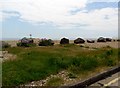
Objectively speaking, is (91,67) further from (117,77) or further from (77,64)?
(117,77)

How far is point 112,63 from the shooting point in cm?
1648

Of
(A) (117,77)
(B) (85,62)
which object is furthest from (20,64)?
(A) (117,77)

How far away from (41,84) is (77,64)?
14.1ft

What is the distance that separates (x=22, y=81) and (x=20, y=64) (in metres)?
3.22

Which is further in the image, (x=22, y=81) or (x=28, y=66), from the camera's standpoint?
(x=28, y=66)

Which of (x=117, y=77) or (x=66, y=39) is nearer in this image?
(x=117, y=77)

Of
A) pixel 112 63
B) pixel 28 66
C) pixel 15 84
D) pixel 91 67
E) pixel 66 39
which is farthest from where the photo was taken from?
pixel 66 39

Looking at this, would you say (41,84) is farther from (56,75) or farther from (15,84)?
(56,75)

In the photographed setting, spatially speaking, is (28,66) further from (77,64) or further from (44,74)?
(77,64)

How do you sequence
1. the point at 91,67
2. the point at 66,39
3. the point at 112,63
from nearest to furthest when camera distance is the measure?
the point at 91,67 → the point at 112,63 → the point at 66,39

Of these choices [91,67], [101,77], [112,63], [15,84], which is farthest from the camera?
[112,63]

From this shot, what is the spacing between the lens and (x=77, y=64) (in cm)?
1491

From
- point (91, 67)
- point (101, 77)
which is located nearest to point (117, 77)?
point (101, 77)

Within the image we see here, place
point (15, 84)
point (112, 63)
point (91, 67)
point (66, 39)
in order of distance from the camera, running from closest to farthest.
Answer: point (15, 84) → point (91, 67) → point (112, 63) → point (66, 39)
